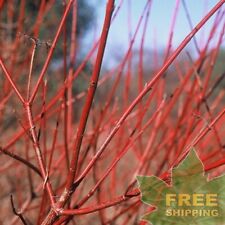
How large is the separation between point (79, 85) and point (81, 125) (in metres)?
10.7

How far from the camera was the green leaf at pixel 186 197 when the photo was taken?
655 mm

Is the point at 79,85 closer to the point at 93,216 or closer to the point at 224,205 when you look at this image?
the point at 93,216

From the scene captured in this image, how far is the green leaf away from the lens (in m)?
0.66

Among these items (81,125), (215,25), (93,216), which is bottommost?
(81,125)

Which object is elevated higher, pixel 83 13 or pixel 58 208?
pixel 83 13

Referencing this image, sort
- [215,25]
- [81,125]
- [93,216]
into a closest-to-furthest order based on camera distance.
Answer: [81,125] → [215,25] → [93,216]

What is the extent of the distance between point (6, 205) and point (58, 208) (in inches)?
151

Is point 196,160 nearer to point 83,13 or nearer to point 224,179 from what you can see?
point 224,179

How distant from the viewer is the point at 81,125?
0.62m


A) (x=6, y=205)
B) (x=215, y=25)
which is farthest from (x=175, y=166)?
(x=6, y=205)

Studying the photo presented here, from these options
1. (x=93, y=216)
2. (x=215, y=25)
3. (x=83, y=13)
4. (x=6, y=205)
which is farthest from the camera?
(x=83, y=13)

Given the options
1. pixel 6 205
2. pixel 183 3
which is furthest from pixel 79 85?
pixel 183 3

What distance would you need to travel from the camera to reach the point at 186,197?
26.1 inches

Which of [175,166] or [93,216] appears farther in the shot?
[93,216]
